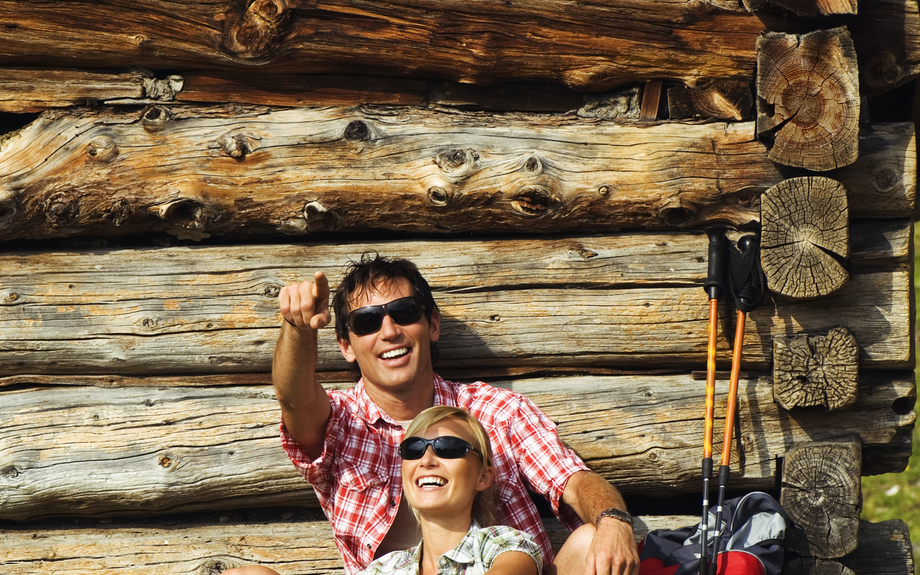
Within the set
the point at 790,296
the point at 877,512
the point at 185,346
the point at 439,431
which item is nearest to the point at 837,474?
the point at 790,296

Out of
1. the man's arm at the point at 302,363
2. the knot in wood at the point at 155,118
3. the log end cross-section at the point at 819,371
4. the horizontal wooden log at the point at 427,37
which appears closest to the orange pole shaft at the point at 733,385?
the log end cross-section at the point at 819,371

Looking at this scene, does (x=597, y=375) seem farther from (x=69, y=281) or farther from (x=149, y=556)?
(x=69, y=281)

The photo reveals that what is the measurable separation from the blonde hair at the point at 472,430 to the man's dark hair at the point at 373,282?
48 centimetres

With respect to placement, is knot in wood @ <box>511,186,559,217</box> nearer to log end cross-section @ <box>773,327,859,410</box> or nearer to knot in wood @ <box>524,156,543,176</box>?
knot in wood @ <box>524,156,543,176</box>

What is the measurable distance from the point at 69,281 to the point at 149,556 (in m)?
1.26

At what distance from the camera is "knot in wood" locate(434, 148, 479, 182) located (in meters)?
3.54

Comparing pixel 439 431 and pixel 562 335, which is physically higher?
pixel 562 335

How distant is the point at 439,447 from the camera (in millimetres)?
2928

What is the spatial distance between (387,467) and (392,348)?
52 centimetres

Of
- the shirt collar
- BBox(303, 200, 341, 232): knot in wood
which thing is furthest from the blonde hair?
BBox(303, 200, 341, 232): knot in wood

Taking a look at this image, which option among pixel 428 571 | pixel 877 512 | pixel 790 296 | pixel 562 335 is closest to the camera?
pixel 428 571

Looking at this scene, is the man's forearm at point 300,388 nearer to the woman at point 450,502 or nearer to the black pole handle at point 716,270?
the woman at point 450,502

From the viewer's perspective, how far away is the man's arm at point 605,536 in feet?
8.96

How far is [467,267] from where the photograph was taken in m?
3.65
